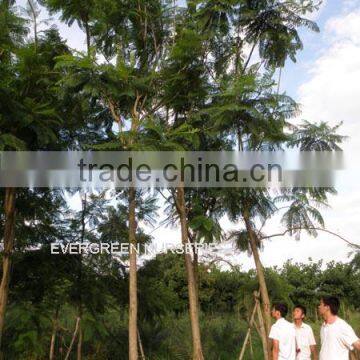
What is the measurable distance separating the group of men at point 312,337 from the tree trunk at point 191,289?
359cm

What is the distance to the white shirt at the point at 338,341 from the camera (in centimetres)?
527

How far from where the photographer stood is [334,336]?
5352 millimetres

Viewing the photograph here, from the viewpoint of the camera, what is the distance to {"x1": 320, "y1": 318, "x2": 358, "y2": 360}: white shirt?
5.27 meters

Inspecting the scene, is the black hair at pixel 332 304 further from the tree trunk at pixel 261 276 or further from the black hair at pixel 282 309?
the tree trunk at pixel 261 276

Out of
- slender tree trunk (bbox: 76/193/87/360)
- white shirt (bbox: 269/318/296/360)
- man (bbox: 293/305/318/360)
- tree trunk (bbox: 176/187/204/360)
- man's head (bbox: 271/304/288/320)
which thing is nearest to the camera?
white shirt (bbox: 269/318/296/360)

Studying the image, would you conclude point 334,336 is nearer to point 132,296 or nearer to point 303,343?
point 303,343

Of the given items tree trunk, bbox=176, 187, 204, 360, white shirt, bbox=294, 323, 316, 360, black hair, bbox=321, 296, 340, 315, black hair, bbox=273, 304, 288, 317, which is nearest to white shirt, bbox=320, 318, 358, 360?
black hair, bbox=321, 296, 340, 315

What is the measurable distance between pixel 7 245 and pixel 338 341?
22.7 ft

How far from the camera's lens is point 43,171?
10344 mm

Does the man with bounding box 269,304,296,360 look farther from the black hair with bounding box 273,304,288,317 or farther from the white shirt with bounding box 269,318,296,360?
the black hair with bounding box 273,304,288,317

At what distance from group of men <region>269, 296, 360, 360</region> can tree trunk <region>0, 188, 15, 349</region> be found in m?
5.55

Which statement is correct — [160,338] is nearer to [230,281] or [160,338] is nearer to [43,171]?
[43,171]

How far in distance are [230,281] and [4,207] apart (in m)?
15.7

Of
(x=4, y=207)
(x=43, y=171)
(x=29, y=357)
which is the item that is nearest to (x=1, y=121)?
(x=43, y=171)
